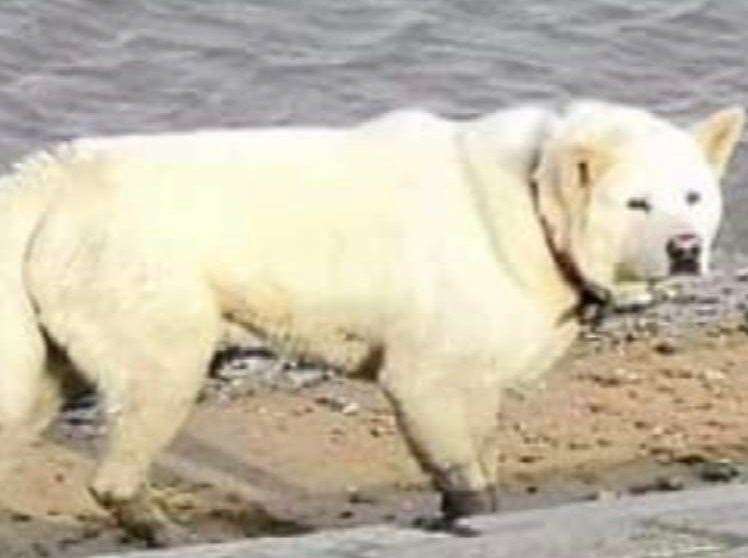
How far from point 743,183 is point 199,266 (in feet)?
18.7

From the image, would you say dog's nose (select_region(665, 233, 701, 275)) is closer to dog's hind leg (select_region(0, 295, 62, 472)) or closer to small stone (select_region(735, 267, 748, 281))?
dog's hind leg (select_region(0, 295, 62, 472))

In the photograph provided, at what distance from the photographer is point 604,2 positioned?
16.2 metres

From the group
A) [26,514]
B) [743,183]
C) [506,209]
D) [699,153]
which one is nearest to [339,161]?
[506,209]

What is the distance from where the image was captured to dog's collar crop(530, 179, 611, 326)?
7.12 m

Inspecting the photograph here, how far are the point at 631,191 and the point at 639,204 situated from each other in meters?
0.04

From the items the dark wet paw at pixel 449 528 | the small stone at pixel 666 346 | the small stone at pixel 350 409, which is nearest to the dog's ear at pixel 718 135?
the dark wet paw at pixel 449 528

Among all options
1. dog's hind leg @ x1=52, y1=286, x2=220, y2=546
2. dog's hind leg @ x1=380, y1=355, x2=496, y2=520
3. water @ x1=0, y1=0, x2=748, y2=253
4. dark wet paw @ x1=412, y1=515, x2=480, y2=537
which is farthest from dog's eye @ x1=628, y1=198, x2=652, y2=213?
water @ x1=0, y1=0, x2=748, y2=253

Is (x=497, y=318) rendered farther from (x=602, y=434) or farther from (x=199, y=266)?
(x=602, y=434)

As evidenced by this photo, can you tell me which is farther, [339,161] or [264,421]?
[264,421]

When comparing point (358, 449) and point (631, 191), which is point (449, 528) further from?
point (358, 449)

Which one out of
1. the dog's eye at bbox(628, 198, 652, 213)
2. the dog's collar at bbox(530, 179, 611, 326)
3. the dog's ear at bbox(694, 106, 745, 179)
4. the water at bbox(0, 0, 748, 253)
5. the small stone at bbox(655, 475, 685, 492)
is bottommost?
the water at bbox(0, 0, 748, 253)

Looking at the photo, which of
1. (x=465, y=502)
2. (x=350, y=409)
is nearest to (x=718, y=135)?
(x=465, y=502)

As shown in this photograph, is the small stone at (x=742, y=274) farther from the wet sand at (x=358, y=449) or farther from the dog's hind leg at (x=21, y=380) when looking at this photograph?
the dog's hind leg at (x=21, y=380)

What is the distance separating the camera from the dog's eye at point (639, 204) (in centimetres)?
683
